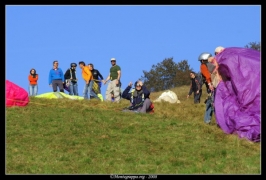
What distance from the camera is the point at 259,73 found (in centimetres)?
1797

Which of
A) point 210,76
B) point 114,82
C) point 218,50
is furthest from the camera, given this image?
point 114,82

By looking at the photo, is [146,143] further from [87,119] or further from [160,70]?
[160,70]

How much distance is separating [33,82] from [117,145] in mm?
13811

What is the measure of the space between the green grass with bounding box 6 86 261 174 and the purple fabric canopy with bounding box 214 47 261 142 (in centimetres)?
38

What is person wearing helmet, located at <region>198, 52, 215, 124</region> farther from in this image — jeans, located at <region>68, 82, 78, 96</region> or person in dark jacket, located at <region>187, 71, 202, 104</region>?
jeans, located at <region>68, 82, 78, 96</region>

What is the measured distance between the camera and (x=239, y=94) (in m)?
18.1

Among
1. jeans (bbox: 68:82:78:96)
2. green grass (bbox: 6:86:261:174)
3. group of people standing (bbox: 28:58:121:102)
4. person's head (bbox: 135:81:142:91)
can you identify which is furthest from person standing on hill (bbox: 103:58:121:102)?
green grass (bbox: 6:86:261:174)

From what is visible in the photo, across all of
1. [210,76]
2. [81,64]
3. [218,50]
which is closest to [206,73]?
[210,76]

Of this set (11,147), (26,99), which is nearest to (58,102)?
(26,99)

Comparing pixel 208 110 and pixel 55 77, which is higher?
pixel 55 77

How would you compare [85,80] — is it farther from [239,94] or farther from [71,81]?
[239,94]

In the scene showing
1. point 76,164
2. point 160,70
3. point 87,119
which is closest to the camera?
point 76,164

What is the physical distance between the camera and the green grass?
1414cm
